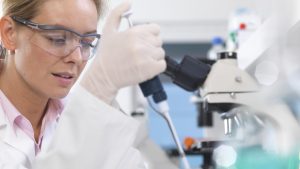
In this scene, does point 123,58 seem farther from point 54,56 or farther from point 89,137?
point 54,56

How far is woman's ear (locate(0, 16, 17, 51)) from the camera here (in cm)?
153

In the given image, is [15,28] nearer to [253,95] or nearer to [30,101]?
[30,101]

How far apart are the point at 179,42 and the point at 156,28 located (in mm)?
2942

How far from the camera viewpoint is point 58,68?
142cm

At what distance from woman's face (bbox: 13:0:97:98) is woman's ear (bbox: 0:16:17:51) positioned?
1.0 inches

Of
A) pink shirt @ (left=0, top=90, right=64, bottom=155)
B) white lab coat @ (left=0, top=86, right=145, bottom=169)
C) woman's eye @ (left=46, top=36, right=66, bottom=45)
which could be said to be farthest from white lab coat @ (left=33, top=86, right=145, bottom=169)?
pink shirt @ (left=0, top=90, right=64, bottom=155)

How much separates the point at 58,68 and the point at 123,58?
424mm

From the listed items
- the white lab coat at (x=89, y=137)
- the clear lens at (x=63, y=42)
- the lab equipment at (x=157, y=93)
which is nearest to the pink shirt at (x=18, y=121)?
the clear lens at (x=63, y=42)

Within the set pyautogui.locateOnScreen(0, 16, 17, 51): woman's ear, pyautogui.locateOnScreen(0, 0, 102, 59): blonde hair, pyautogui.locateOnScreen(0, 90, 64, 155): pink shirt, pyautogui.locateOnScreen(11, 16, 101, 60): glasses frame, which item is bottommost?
pyautogui.locateOnScreen(0, 90, 64, 155): pink shirt

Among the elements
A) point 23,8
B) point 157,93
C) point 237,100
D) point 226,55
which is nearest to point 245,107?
point 237,100

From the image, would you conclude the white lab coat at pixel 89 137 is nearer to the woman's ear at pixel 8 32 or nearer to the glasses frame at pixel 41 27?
the glasses frame at pixel 41 27

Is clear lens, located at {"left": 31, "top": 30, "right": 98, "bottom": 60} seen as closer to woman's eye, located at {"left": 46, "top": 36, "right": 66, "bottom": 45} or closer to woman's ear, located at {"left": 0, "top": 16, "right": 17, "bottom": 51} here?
woman's eye, located at {"left": 46, "top": 36, "right": 66, "bottom": 45}

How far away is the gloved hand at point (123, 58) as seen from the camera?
40.7 inches

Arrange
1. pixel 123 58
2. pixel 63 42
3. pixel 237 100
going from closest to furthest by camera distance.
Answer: pixel 123 58 < pixel 237 100 < pixel 63 42
